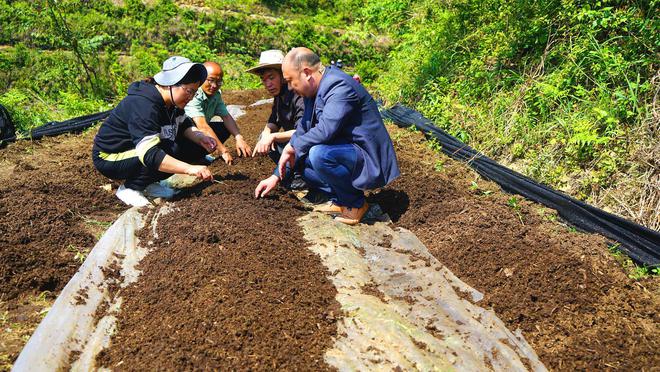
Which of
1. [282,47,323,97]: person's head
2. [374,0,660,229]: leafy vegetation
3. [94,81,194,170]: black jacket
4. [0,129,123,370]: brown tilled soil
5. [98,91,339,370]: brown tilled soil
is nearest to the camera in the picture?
[98,91,339,370]: brown tilled soil

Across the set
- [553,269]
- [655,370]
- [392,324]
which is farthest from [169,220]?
[655,370]

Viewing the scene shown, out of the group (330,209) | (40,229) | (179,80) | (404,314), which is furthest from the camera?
(330,209)

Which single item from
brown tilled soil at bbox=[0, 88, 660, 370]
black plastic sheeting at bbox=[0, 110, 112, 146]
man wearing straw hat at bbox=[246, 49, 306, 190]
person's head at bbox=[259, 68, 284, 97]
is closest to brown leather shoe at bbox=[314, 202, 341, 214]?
brown tilled soil at bbox=[0, 88, 660, 370]

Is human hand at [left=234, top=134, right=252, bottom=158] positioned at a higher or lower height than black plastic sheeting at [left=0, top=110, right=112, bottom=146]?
higher

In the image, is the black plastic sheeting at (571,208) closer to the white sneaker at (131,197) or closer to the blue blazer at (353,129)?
the blue blazer at (353,129)

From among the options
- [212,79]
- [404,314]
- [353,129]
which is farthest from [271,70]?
[404,314]

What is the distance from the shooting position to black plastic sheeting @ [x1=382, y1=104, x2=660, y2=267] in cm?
316

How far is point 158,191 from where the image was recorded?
12.9ft

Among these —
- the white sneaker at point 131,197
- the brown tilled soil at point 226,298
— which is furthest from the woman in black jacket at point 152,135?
the brown tilled soil at point 226,298

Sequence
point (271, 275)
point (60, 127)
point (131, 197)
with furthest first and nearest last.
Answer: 1. point (60, 127)
2. point (131, 197)
3. point (271, 275)

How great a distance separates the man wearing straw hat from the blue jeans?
1.52ft

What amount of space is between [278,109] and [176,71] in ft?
3.83

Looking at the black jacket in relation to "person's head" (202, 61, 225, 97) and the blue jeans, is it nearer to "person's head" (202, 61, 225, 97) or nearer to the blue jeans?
"person's head" (202, 61, 225, 97)

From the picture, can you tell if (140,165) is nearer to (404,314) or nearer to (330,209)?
(330,209)
